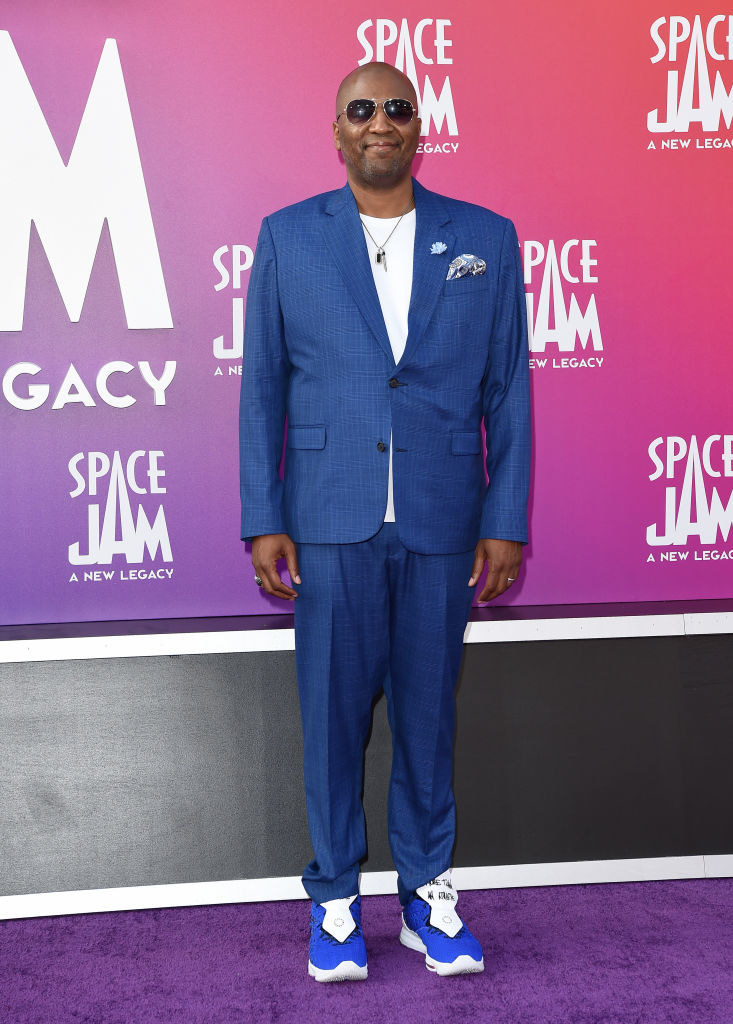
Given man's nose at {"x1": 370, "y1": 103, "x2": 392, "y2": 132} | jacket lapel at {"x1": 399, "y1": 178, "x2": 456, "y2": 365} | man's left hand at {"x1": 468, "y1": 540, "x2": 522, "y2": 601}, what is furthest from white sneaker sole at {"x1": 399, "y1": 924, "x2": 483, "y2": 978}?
man's nose at {"x1": 370, "y1": 103, "x2": 392, "y2": 132}

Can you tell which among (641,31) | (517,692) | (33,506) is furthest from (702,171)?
(33,506)

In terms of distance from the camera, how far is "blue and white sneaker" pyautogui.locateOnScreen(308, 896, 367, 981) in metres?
1.98

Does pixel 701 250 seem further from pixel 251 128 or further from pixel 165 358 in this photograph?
pixel 165 358

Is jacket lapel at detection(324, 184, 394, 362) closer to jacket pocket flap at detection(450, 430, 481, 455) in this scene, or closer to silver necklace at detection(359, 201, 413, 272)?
silver necklace at detection(359, 201, 413, 272)

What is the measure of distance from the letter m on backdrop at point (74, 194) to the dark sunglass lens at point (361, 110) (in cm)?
70

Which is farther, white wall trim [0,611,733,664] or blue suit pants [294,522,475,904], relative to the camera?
white wall trim [0,611,733,664]

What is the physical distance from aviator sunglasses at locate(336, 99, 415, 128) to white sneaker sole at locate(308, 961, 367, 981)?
1.54 meters

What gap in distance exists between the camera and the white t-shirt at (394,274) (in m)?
1.97

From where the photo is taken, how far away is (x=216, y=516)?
2.53 meters

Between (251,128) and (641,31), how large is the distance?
954 millimetres

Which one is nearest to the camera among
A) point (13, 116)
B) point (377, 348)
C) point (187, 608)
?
point (377, 348)

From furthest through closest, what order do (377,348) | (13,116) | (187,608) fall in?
(187,608), (13,116), (377,348)

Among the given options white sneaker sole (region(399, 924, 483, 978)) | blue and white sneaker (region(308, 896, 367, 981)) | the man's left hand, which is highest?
the man's left hand

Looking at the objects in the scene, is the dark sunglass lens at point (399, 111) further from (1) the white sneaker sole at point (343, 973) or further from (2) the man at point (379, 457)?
(1) the white sneaker sole at point (343, 973)
